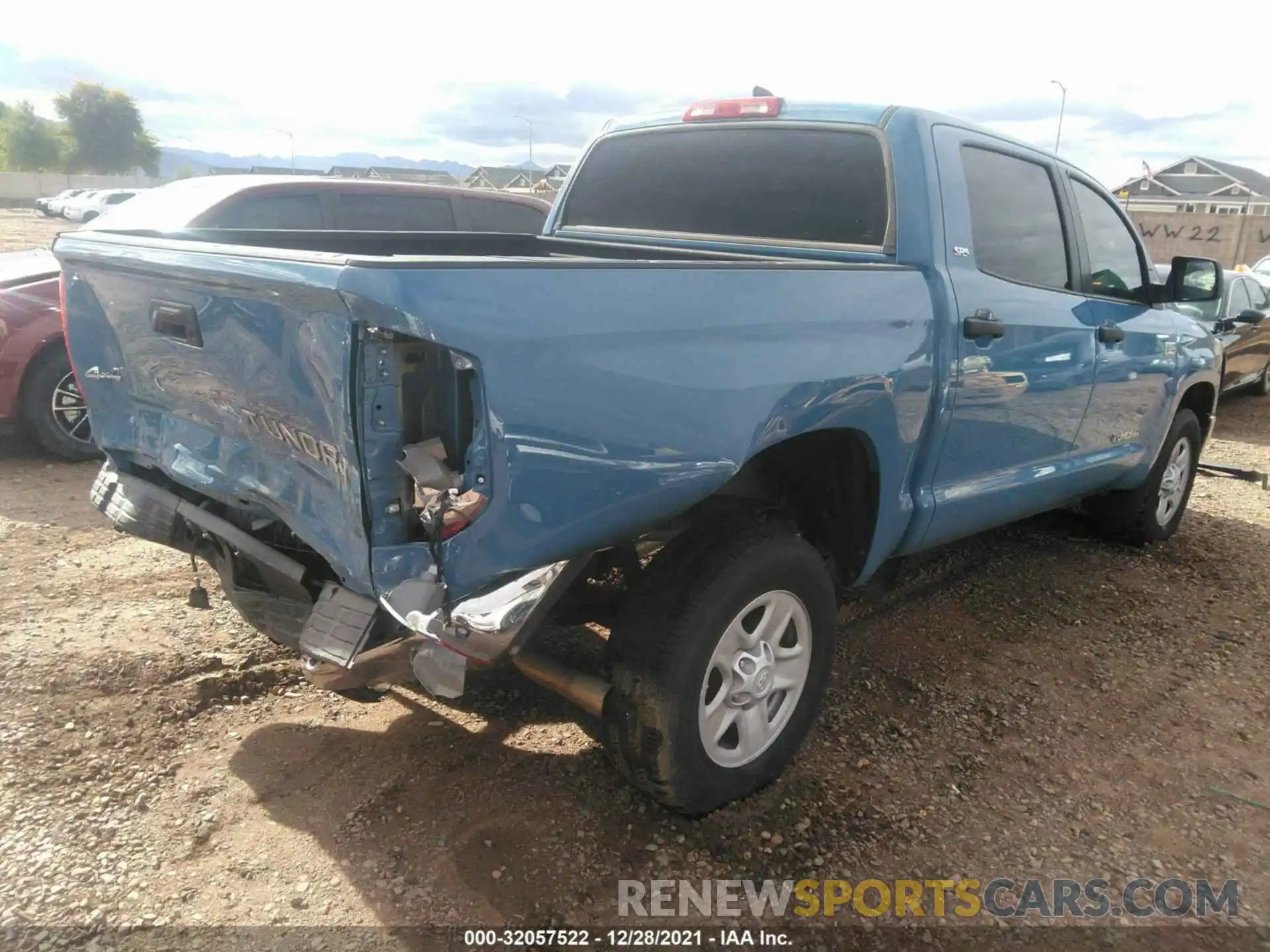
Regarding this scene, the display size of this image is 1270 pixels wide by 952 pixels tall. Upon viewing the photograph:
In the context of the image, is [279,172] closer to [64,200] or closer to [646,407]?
[646,407]

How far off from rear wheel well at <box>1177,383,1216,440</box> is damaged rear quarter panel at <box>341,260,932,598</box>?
136 inches

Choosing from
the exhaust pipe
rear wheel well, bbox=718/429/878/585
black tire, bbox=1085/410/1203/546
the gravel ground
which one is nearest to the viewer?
the exhaust pipe

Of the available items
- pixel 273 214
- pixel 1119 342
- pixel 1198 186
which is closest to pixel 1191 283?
pixel 1119 342

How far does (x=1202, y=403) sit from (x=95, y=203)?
40.9 meters

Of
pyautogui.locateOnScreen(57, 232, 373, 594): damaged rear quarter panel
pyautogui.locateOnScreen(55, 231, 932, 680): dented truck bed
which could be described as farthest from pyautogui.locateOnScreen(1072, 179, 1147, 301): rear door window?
pyautogui.locateOnScreen(57, 232, 373, 594): damaged rear quarter panel

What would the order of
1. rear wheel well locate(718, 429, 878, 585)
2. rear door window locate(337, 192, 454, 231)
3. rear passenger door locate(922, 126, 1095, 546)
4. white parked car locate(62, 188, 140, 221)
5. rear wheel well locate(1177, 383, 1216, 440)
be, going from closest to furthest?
rear wheel well locate(718, 429, 878, 585), rear passenger door locate(922, 126, 1095, 546), rear wheel well locate(1177, 383, 1216, 440), rear door window locate(337, 192, 454, 231), white parked car locate(62, 188, 140, 221)

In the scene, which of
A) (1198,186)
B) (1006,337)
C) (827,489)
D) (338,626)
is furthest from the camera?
(1198,186)

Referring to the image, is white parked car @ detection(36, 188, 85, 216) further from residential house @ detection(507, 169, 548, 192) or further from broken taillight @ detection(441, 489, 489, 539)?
broken taillight @ detection(441, 489, 489, 539)

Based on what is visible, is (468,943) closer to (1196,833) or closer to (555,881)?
(555,881)

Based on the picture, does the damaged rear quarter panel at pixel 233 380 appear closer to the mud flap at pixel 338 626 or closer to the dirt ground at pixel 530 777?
the mud flap at pixel 338 626

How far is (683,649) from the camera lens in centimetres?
239

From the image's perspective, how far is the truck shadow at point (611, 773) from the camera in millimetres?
2465

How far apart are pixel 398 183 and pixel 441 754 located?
17.6 ft

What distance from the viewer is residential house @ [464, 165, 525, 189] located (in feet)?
210
